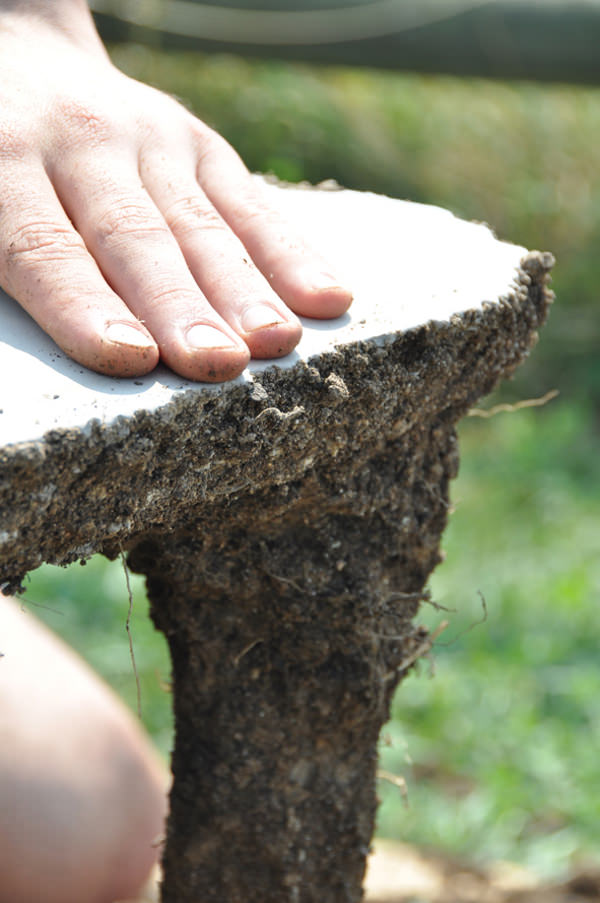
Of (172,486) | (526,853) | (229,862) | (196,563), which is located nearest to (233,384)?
(172,486)

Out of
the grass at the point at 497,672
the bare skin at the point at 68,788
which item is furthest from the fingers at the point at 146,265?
the bare skin at the point at 68,788

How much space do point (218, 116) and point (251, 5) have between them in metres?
0.87

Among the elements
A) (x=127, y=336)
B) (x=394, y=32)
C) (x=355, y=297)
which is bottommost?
(x=127, y=336)

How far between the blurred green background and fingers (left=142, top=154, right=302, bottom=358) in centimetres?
41

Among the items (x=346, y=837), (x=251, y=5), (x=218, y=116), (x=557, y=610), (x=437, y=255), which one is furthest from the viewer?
(x=218, y=116)

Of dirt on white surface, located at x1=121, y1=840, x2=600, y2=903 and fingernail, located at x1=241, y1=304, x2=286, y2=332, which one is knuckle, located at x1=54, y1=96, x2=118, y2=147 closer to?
fingernail, located at x1=241, y1=304, x2=286, y2=332

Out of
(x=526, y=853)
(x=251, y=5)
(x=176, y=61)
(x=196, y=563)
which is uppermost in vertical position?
(x=176, y=61)

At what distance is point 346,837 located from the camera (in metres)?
1.18

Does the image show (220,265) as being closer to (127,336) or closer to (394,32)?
(127,336)

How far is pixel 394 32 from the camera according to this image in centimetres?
365

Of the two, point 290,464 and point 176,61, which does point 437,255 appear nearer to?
point 290,464

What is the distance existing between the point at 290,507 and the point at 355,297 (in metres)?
0.22

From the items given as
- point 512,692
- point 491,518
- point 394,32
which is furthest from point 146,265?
point 394,32

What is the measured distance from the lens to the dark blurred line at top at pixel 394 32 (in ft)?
11.7
